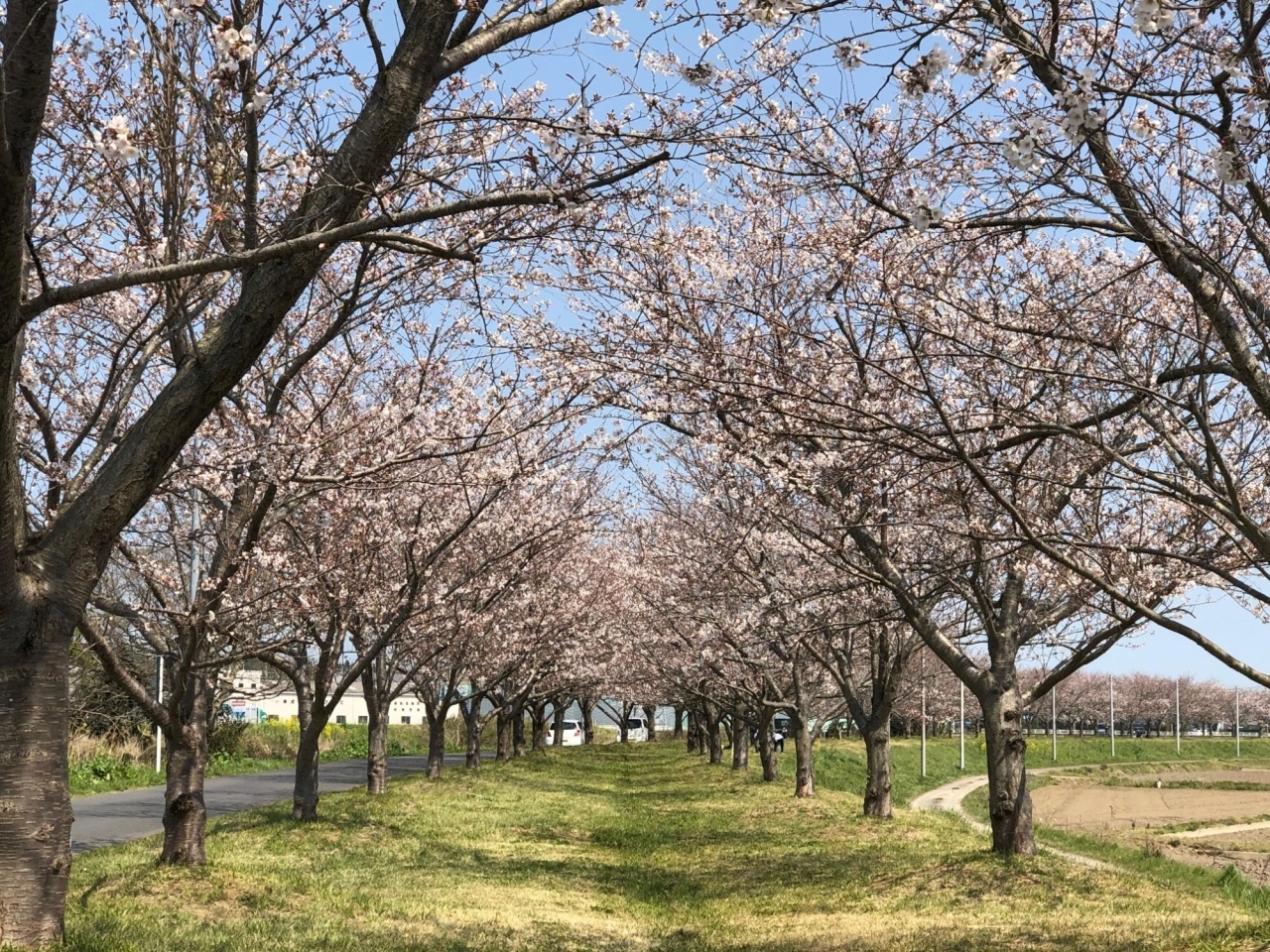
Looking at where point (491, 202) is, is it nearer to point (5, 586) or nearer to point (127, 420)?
point (5, 586)

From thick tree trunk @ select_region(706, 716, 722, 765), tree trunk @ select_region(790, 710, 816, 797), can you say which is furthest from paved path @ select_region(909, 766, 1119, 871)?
thick tree trunk @ select_region(706, 716, 722, 765)

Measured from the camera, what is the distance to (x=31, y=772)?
576 cm

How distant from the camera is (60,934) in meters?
5.89

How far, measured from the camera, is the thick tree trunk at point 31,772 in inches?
224

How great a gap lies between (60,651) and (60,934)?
4.70 feet

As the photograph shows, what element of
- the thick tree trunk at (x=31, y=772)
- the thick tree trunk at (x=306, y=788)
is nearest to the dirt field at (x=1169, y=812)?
the thick tree trunk at (x=306, y=788)

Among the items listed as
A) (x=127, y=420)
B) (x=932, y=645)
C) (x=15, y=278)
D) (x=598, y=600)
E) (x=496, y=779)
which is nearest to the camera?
(x=15, y=278)

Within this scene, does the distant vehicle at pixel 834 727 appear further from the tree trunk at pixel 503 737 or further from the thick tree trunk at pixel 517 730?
the tree trunk at pixel 503 737

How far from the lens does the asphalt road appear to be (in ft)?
55.3

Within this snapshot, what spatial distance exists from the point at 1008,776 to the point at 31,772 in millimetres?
10901

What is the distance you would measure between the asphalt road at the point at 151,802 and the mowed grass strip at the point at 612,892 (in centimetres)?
158

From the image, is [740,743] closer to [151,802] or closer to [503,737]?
[503,737]

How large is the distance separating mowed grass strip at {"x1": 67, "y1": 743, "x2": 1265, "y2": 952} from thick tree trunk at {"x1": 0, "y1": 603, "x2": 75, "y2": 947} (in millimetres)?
900

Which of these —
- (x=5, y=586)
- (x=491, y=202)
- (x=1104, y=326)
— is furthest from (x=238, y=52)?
(x=1104, y=326)
